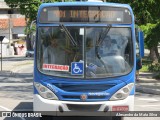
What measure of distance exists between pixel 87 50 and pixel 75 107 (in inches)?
49.7

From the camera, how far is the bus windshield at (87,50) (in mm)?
9727

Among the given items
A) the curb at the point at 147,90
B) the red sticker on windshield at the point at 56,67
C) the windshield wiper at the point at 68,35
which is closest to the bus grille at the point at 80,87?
the red sticker on windshield at the point at 56,67

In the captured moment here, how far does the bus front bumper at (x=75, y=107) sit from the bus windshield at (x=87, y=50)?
61cm

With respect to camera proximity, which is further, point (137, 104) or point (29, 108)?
point (137, 104)

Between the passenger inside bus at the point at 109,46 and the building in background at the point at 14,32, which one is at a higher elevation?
the passenger inside bus at the point at 109,46

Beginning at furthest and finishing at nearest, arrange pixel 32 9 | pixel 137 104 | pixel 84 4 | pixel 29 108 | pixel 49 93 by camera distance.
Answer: pixel 32 9 < pixel 137 104 < pixel 29 108 < pixel 84 4 < pixel 49 93

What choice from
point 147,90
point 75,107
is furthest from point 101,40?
point 147,90

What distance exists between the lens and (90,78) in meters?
9.60

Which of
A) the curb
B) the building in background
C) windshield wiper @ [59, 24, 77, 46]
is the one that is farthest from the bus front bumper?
the building in background

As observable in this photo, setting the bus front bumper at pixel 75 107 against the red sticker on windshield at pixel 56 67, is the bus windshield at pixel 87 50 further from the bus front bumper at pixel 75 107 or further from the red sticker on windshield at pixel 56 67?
the bus front bumper at pixel 75 107

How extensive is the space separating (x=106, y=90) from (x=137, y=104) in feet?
18.5

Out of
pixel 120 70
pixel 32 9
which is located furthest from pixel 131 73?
pixel 32 9

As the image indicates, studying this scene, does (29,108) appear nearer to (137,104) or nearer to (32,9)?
(137,104)

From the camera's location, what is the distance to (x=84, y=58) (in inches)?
383
